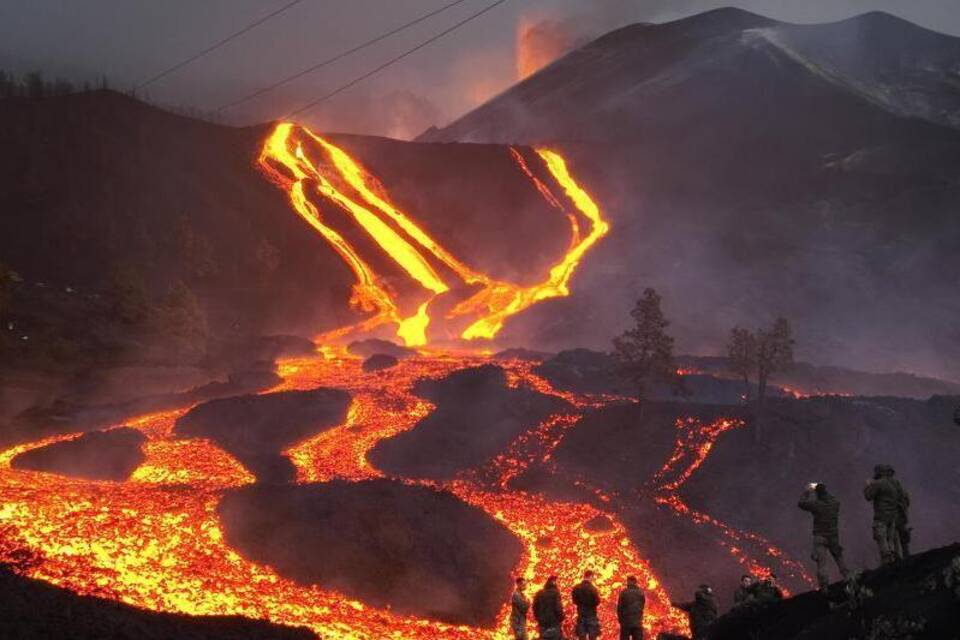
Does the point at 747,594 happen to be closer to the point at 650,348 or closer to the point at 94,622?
the point at 94,622

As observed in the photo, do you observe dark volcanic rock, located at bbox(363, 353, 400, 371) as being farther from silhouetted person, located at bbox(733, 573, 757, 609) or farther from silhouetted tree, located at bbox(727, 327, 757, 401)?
silhouetted person, located at bbox(733, 573, 757, 609)

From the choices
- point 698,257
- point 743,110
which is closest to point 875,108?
point 743,110

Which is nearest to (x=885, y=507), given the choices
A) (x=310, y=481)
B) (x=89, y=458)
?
(x=310, y=481)

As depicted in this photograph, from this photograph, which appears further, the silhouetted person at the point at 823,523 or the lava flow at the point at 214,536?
the lava flow at the point at 214,536

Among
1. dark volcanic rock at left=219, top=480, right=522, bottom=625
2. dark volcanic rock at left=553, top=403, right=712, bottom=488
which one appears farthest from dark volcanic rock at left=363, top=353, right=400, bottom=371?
dark volcanic rock at left=219, top=480, right=522, bottom=625

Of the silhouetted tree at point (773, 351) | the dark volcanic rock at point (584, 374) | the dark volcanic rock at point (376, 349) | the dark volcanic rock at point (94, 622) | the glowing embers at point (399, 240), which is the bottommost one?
the dark volcanic rock at point (94, 622)

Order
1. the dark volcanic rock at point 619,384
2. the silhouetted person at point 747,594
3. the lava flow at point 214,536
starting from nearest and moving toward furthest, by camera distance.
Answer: the silhouetted person at point 747,594 < the lava flow at point 214,536 < the dark volcanic rock at point 619,384

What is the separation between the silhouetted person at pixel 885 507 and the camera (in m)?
13.7

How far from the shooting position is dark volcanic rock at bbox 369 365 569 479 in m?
36.3

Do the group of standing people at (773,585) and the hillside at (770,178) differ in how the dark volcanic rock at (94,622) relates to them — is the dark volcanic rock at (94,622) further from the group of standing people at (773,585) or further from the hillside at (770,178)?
the hillside at (770,178)

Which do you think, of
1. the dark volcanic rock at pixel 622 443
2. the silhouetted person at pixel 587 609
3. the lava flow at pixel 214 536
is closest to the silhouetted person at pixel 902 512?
the silhouetted person at pixel 587 609

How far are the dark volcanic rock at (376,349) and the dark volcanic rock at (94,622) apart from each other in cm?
4070

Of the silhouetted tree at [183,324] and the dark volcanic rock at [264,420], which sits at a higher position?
the silhouetted tree at [183,324]

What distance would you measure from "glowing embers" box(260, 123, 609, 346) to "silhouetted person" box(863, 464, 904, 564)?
54.8 m
